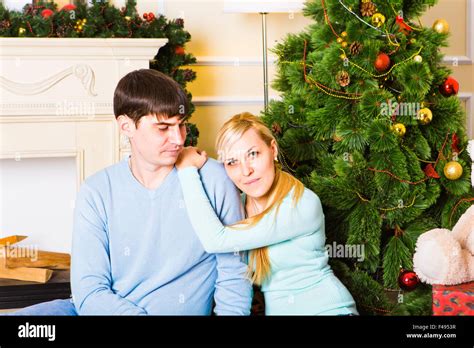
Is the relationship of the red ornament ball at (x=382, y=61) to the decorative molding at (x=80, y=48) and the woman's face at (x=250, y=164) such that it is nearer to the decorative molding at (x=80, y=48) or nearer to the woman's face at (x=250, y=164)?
the woman's face at (x=250, y=164)

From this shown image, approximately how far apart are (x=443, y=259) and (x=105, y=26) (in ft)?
5.22

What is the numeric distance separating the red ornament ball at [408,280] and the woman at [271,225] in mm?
364

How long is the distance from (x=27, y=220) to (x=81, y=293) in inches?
55.8

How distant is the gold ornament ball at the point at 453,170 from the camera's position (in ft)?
7.41

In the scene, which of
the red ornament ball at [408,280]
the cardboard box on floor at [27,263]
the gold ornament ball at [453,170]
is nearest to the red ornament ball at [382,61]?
the gold ornament ball at [453,170]

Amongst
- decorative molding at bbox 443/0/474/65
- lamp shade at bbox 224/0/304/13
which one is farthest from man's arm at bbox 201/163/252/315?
decorative molding at bbox 443/0/474/65

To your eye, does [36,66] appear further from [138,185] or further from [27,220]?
[138,185]

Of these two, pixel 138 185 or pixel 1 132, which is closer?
pixel 138 185

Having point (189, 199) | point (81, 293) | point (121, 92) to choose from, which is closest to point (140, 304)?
point (81, 293)

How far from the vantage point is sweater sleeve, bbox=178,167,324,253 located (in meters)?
1.83

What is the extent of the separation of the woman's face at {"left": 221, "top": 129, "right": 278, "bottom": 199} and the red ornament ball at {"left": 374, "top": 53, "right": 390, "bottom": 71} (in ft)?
1.78

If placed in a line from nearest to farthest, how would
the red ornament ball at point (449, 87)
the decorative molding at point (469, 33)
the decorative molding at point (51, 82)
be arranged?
the red ornament ball at point (449, 87), the decorative molding at point (51, 82), the decorative molding at point (469, 33)
